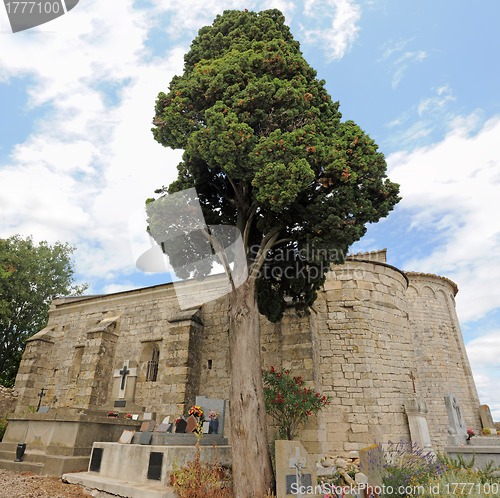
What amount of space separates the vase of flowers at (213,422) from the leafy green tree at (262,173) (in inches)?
51.3

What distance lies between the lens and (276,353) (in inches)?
401

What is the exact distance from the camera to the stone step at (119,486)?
5180 mm

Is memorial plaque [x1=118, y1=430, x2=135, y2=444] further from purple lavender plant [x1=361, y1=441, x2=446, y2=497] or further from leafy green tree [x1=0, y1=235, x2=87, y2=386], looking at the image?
leafy green tree [x1=0, y1=235, x2=87, y2=386]

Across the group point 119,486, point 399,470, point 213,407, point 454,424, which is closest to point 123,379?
point 213,407

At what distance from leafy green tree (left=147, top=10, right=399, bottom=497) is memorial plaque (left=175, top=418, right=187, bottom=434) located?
1.36 meters

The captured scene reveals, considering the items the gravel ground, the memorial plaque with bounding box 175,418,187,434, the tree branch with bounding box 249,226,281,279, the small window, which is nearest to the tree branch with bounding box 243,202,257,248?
the tree branch with bounding box 249,226,281,279

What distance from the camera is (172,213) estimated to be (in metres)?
8.45

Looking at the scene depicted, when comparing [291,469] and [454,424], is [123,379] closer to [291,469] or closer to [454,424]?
[291,469]

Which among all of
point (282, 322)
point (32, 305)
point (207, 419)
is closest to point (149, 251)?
point (282, 322)

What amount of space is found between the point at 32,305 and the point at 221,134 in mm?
20063

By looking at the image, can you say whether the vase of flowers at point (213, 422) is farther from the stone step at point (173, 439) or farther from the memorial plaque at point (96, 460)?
the memorial plaque at point (96, 460)

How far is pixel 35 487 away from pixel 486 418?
1969 centimetres

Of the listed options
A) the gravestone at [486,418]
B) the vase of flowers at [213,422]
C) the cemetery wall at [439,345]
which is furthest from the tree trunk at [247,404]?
the gravestone at [486,418]

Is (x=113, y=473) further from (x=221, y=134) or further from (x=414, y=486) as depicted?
(x=221, y=134)
